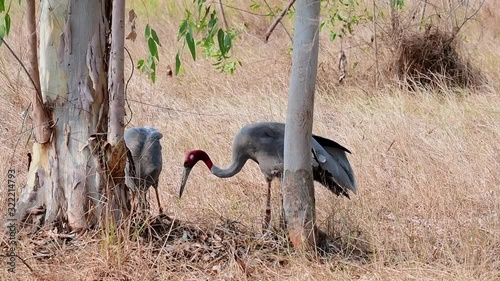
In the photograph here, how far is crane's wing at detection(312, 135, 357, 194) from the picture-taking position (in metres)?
5.77

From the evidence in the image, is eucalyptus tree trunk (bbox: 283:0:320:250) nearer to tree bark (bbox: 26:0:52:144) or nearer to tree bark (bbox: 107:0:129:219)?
tree bark (bbox: 107:0:129:219)

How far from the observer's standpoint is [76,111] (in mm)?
4660

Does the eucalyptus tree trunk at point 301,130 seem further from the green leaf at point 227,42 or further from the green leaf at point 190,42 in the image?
the green leaf at point 190,42

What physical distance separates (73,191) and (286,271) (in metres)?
1.14

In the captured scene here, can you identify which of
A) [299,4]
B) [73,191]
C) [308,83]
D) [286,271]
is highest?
[299,4]

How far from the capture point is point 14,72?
371 inches

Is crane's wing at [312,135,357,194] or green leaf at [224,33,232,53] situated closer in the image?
green leaf at [224,33,232,53]

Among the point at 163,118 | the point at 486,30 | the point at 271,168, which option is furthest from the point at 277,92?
the point at 486,30

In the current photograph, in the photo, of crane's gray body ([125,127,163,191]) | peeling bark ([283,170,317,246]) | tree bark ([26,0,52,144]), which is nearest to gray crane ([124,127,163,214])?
crane's gray body ([125,127,163,191])

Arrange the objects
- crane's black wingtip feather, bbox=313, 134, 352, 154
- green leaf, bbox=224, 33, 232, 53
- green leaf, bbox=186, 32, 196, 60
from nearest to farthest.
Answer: green leaf, bbox=186, 32, 196, 60
green leaf, bbox=224, 33, 232, 53
crane's black wingtip feather, bbox=313, 134, 352, 154

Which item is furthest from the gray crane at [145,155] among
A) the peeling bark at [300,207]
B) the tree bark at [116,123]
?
the peeling bark at [300,207]

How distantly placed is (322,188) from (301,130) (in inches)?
75.4

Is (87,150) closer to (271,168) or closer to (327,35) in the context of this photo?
(271,168)

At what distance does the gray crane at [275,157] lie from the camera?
5816 mm
